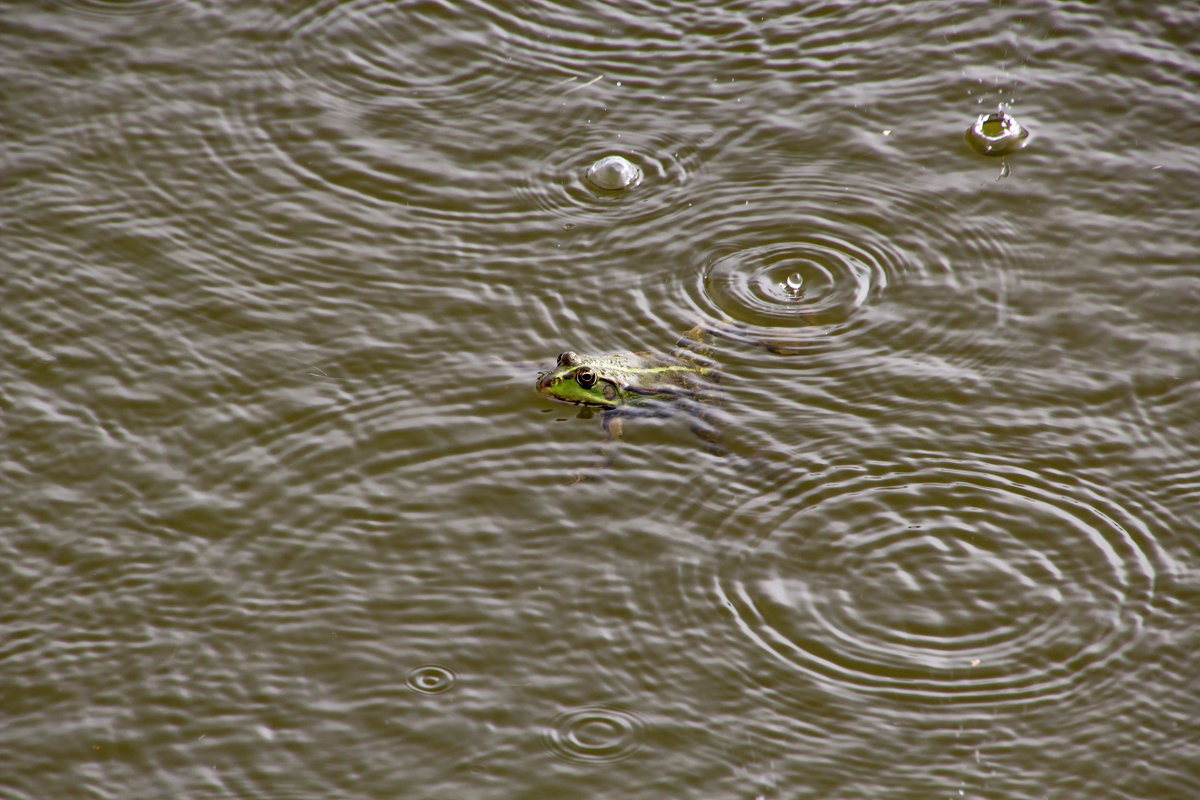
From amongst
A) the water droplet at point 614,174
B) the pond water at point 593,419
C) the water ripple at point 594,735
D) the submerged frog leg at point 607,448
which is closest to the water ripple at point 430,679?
the pond water at point 593,419

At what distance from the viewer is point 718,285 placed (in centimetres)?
514

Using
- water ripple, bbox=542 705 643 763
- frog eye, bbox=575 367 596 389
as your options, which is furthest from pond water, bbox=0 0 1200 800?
frog eye, bbox=575 367 596 389

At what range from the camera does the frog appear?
4.67 metres

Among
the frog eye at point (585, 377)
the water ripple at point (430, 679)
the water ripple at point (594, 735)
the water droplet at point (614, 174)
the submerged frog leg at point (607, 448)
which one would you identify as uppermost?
the water droplet at point (614, 174)

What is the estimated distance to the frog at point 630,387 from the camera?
4.67 meters

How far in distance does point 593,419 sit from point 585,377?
0.22 meters

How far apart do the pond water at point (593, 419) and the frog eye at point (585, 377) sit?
186 mm

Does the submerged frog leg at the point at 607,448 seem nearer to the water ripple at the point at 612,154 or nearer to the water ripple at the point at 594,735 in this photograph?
the water ripple at the point at 594,735

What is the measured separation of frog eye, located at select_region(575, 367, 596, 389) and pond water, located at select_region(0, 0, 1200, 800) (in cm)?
19

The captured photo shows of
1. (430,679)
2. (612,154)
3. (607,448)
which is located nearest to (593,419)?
(607,448)

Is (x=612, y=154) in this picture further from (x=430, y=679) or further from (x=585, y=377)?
(x=430, y=679)

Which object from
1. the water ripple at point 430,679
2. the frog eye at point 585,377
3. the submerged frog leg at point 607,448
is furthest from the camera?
the frog eye at point 585,377

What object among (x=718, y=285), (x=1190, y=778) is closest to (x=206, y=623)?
(x=718, y=285)

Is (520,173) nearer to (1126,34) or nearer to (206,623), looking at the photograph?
(206,623)
